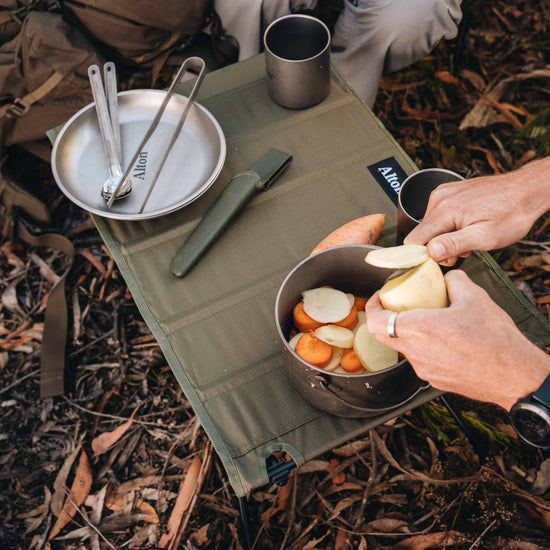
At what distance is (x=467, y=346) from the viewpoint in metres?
0.82

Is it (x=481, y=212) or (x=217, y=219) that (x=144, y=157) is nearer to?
(x=217, y=219)

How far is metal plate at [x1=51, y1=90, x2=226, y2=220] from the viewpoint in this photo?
1272 millimetres

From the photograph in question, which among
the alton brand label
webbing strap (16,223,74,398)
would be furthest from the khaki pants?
webbing strap (16,223,74,398)

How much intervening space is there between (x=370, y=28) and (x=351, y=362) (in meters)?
1.30

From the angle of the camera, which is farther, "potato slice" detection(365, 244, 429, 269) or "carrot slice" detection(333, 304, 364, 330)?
"carrot slice" detection(333, 304, 364, 330)

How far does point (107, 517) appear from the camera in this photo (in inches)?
58.1

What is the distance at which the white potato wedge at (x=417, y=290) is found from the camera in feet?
2.76

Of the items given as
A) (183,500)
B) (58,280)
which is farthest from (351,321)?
(58,280)

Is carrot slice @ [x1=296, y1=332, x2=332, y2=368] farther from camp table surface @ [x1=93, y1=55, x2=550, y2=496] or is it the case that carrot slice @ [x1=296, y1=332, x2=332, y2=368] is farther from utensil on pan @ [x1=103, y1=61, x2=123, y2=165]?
utensil on pan @ [x1=103, y1=61, x2=123, y2=165]

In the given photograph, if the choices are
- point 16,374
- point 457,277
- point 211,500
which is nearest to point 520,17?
point 457,277

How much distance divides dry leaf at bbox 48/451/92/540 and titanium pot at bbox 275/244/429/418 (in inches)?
33.6

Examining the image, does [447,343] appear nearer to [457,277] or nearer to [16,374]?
[457,277]

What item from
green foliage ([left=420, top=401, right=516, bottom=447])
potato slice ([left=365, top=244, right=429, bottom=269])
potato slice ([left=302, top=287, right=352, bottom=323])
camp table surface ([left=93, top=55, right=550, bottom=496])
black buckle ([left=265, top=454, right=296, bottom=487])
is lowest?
green foliage ([left=420, top=401, right=516, bottom=447])

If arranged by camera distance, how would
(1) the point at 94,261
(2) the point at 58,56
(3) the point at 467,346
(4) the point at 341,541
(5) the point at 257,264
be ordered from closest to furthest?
(3) the point at 467,346 < (5) the point at 257,264 < (4) the point at 341,541 < (2) the point at 58,56 < (1) the point at 94,261
